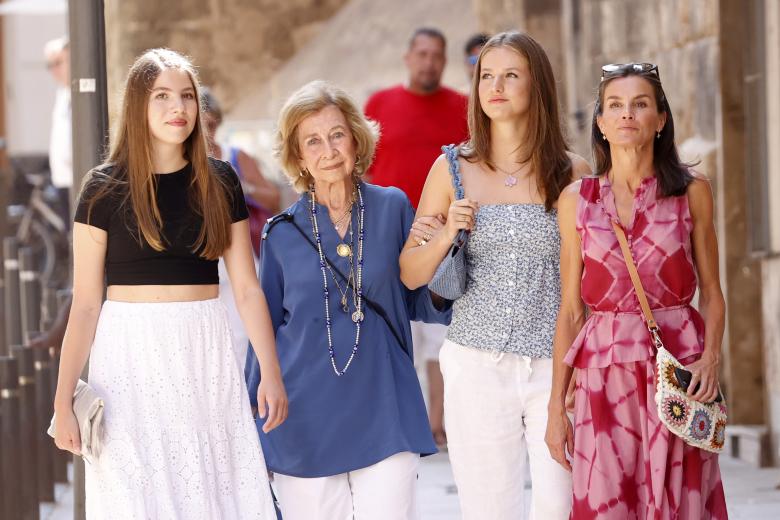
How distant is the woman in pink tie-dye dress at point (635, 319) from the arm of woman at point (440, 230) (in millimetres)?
338

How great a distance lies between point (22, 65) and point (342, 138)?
27.1m

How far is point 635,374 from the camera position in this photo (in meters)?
4.69

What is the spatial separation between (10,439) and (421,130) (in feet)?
10.5

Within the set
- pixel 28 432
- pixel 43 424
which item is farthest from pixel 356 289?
pixel 43 424

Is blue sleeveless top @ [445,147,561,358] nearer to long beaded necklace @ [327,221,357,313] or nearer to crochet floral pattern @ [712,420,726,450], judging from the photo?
long beaded necklace @ [327,221,357,313]

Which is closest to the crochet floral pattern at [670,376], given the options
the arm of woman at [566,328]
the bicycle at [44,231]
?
the arm of woman at [566,328]

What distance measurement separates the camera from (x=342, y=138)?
18.0 ft

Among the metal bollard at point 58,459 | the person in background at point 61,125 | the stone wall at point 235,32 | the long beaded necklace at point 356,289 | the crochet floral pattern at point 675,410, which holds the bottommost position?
the metal bollard at point 58,459

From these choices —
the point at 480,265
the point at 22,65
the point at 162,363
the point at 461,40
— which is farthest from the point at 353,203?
the point at 22,65

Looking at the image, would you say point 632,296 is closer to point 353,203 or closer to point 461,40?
point 353,203

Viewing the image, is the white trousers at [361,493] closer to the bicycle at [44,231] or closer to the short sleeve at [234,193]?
the short sleeve at [234,193]

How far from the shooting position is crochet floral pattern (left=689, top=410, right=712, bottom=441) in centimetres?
455

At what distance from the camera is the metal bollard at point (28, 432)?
7.29m

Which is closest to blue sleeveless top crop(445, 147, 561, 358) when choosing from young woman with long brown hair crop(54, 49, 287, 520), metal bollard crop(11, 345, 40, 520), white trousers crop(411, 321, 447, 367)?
Result: young woman with long brown hair crop(54, 49, 287, 520)
